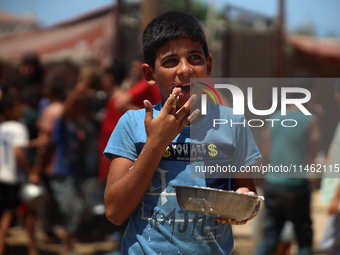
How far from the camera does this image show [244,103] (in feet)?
6.16

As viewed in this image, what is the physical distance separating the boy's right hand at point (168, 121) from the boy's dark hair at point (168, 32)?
21cm

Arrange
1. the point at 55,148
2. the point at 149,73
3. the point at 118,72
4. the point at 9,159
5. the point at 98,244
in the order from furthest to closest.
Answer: the point at 98,244 → the point at 55,148 → the point at 9,159 → the point at 118,72 → the point at 149,73

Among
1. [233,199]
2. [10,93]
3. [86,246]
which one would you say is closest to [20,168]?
[10,93]

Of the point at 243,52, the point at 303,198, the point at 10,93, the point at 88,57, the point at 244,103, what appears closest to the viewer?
the point at 244,103

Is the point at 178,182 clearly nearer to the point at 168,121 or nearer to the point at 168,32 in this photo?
the point at 168,121

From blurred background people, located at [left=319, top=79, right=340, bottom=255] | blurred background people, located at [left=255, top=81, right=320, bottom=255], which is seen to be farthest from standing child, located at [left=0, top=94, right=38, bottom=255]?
blurred background people, located at [left=319, top=79, right=340, bottom=255]

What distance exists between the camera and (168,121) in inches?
57.9

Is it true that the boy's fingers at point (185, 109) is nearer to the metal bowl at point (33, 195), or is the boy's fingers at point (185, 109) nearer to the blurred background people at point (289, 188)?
the blurred background people at point (289, 188)

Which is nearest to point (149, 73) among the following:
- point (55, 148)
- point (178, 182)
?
point (178, 182)

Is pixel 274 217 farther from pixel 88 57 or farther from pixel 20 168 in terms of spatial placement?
pixel 88 57

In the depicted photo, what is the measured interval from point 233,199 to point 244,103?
Result: 1.76ft

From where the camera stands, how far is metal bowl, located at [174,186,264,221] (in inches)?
57.0

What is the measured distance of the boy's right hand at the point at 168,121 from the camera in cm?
147

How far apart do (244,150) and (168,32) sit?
18.1 inches
